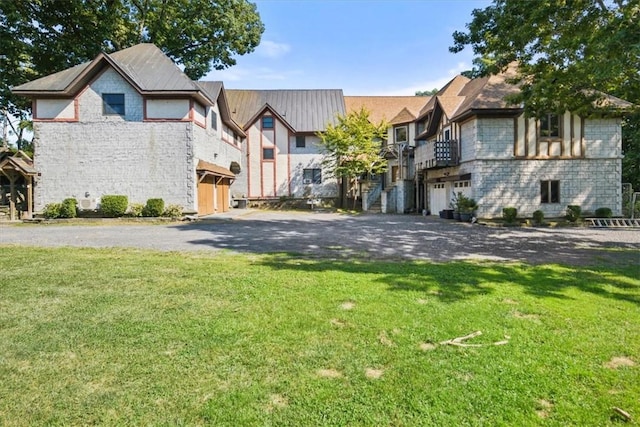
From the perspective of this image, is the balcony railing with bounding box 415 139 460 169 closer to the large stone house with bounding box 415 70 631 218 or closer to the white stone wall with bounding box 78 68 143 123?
the large stone house with bounding box 415 70 631 218

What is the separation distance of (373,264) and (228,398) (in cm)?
555

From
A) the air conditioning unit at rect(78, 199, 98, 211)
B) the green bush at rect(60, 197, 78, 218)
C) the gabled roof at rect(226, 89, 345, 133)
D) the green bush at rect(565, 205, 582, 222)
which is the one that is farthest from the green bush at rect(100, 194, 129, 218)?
the green bush at rect(565, 205, 582, 222)

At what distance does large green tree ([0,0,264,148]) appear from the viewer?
24.4m

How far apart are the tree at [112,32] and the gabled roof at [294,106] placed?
13.6 ft

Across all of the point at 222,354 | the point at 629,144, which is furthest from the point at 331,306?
the point at 629,144

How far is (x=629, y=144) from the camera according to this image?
93.6ft

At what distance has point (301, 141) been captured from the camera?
108 feet

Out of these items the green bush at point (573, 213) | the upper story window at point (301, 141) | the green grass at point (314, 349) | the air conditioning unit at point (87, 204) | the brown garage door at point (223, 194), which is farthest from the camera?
the upper story window at point (301, 141)

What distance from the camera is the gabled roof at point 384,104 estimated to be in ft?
119

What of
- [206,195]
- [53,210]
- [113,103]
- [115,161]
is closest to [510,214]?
[206,195]

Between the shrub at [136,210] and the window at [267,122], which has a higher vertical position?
the window at [267,122]

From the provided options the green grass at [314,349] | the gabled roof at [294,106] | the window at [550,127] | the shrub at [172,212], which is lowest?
the green grass at [314,349]

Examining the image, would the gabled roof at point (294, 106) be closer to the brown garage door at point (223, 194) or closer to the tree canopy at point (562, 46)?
the brown garage door at point (223, 194)

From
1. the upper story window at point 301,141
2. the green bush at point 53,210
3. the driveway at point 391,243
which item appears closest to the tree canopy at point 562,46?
the driveway at point 391,243
